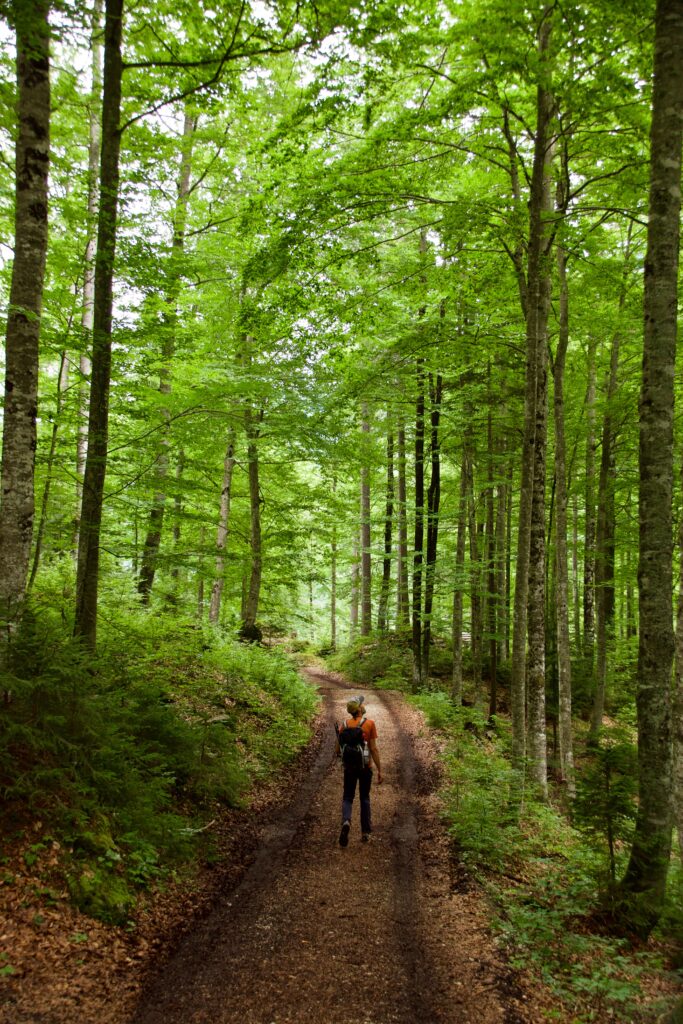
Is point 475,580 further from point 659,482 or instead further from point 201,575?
point 659,482

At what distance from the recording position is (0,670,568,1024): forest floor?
13.7 ft

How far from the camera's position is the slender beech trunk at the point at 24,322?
6.32m

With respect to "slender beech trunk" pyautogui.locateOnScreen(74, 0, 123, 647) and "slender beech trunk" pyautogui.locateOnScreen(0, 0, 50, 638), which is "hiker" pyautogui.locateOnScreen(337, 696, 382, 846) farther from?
"slender beech trunk" pyautogui.locateOnScreen(0, 0, 50, 638)

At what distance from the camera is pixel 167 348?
12406mm

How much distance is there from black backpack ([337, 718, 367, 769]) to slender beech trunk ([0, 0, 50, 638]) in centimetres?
466

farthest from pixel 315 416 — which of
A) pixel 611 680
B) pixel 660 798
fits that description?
pixel 611 680

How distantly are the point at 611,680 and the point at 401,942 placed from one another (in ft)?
63.0

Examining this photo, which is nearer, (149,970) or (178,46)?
(149,970)

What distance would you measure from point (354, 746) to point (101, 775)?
3581 mm

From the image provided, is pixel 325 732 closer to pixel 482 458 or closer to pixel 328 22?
pixel 482 458

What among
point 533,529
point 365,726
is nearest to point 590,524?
point 533,529

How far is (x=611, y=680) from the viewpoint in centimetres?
2166

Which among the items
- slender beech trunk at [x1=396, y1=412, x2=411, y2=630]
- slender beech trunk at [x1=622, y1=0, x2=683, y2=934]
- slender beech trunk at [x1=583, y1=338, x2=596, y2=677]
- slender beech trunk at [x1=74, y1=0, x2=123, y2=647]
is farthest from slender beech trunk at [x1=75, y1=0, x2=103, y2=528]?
slender beech trunk at [x1=583, y1=338, x2=596, y2=677]

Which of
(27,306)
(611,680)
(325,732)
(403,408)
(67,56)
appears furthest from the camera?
(611,680)
